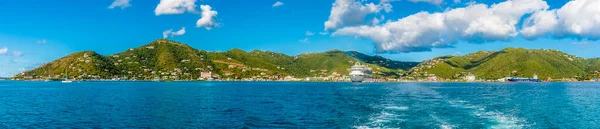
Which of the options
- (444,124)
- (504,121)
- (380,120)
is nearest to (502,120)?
(504,121)

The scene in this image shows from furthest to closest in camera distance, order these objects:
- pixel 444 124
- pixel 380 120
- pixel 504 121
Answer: pixel 380 120 → pixel 504 121 → pixel 444 124

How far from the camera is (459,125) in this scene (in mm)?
46969

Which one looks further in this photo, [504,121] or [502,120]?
[502,120]

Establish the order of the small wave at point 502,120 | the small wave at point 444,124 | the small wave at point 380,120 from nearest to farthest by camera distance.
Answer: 1. the small wave at point 444,124
2. the small wave at point 380,120
3. the small wave at point 502,120

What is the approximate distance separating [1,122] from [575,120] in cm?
6530

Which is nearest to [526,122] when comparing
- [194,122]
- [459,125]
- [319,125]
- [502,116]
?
[502,116]

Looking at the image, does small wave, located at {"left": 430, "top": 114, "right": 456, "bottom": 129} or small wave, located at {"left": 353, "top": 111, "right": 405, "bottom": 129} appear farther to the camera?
small wave, located at {"left": 353, "top": 111, "right": 405, "bottom": 129}

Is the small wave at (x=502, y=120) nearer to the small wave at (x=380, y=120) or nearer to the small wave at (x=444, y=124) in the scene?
the small wave at (x=444, y=124)

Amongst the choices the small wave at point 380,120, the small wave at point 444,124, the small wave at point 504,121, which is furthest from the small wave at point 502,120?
the small wave at point 380,120

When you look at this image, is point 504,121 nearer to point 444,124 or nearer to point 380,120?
point 444,124

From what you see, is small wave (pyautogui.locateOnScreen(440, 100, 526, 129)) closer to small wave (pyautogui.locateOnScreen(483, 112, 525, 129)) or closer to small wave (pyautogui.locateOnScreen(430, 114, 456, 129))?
small wave (pyautogui.locateOnScreen(483, 112, 525, 129))

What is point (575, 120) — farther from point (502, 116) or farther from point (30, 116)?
point (30, 116)

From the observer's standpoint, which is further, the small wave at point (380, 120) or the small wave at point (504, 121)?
the small wave at point (504, 121)

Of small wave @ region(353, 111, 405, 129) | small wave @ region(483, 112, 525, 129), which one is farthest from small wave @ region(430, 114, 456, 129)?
small wave @ region(353, 111, 405, 129)
